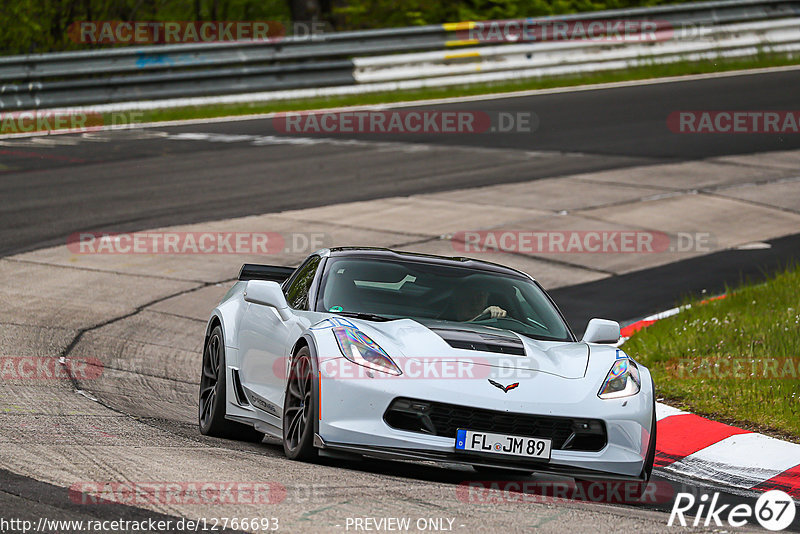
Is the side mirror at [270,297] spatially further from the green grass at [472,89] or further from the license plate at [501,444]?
the green grass at [472,89]

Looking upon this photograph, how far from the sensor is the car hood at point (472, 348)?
6504 millimetres

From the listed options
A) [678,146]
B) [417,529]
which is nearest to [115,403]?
[417,529]

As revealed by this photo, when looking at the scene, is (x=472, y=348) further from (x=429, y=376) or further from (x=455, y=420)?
(x=455, y=420)

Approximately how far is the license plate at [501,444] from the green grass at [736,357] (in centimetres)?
252

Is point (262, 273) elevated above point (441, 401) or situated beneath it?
elevated above

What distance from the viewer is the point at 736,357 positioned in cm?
964

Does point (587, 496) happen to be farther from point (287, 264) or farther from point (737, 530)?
point (287, 264)

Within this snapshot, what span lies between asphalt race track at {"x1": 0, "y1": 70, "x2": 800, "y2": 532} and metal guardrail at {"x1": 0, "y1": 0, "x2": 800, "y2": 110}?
1.17 meters

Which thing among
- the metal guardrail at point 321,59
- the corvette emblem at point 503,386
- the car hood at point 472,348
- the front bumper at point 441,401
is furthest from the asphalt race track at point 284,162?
the corvette emblem at point 503,386

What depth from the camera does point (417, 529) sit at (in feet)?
16.4

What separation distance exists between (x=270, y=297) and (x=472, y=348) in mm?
1420

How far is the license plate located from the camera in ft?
20.2

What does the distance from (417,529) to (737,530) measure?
1.58m

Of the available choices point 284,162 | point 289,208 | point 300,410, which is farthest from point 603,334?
point 284,162
